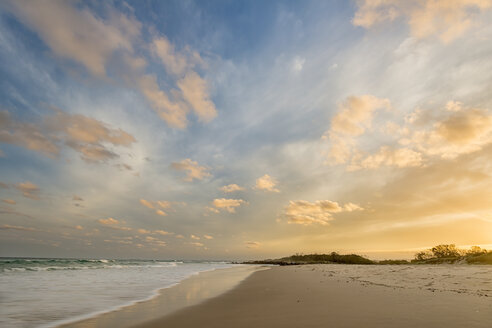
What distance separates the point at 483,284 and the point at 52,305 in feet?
61.7

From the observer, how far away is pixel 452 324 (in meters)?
5.97

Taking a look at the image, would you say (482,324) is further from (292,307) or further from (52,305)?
(52,305)

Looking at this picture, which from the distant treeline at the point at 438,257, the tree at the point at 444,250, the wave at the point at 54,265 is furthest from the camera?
the tree at the point at 444,250

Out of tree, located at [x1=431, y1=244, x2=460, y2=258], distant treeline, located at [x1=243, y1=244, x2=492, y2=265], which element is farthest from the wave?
tree, located at [x1=431, y1=244, x2=460, y2=258]

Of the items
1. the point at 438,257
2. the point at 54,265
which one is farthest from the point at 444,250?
the point at 54,265

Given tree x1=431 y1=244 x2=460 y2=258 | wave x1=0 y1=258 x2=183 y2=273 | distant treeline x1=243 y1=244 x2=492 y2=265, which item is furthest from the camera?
tree x1=431 y1=244 x2=460 y2=258

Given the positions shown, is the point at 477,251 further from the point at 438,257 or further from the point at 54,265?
the point at 54,265

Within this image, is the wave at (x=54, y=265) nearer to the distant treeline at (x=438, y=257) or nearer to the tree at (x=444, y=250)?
the distant treeline at (x=438, y=257)

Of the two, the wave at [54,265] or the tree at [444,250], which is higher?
the tree at [444,250]

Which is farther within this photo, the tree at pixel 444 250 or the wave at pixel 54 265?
the tree at pixel 444 250

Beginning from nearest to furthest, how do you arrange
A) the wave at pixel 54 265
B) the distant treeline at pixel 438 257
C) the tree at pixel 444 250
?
the distant treeline at pixel 438 257 < the wave at pixel 54 265 < the tree at pixel 444 250

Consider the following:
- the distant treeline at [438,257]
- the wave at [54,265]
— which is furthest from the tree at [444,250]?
the wave at [54,265]

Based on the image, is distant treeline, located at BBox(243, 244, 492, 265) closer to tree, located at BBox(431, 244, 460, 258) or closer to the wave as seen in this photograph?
tree, located at BBox(431, 244, 460, 258)

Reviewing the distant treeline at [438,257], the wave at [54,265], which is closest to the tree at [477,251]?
the distant treeline at [438,257]
